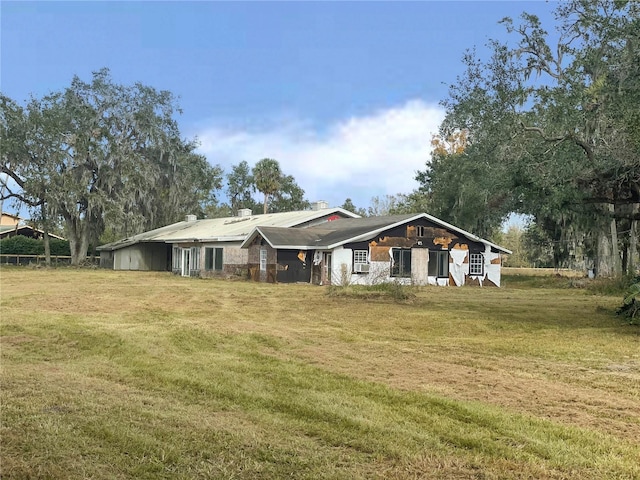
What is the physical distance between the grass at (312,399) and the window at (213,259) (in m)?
19.7

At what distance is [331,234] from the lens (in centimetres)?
2994

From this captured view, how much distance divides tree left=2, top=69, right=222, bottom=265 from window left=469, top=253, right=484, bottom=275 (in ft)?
Result: 71.5

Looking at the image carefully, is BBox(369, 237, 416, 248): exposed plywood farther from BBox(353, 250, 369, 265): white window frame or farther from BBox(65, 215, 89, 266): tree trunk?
BBox(65, 215, 89, 266): tree trunk

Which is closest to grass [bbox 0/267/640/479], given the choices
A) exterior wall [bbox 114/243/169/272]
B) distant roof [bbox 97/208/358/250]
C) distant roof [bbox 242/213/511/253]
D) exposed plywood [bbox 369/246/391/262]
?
distant roof [bbox 242/213/511/253]

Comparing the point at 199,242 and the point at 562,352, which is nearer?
the point at 562,352

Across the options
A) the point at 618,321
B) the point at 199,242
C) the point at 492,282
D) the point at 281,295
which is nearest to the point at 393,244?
the point at 492,282

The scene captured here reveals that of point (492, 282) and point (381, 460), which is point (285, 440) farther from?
point (492, 282)

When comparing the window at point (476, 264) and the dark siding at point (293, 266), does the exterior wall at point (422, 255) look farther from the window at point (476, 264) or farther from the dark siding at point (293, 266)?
the dark siding at point (293, 266)

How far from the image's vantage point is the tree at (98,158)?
37.3m

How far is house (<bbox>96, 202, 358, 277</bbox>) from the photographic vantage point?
1258 inches

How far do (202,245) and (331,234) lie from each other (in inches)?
336

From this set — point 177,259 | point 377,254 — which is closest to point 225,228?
point 177,259

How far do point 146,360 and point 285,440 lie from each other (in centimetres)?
384

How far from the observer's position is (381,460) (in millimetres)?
4340
